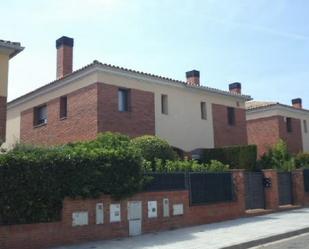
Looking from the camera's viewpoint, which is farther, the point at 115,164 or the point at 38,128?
the point at 38,128

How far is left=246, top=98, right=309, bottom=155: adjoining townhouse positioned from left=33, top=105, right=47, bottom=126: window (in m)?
16.0

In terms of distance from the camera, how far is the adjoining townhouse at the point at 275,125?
34.1 meters

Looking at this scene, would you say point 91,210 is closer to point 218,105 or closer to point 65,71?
point 65,71

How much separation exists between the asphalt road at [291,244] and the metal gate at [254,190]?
230 inches

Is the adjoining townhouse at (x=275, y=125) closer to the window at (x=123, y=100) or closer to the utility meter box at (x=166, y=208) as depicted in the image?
the window at (x=123, y=100)

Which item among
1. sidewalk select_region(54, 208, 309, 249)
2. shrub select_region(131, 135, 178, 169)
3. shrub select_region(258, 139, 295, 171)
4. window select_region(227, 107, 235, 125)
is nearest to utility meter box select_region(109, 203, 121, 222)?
sidewalk select_region(54, 208, 309, 249)

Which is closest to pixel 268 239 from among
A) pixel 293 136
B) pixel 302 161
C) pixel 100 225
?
pixel 100 225

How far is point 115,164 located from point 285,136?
23.9 meters

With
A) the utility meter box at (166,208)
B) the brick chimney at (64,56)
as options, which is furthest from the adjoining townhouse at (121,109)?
the utility meter box at (166,208)

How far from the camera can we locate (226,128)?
28406mm

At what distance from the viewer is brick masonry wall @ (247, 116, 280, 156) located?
111 ft

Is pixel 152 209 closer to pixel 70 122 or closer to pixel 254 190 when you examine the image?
pixel 254 190

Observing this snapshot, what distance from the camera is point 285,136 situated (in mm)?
34625

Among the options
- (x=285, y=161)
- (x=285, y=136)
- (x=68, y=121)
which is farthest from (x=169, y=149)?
(x=285, y=136)
